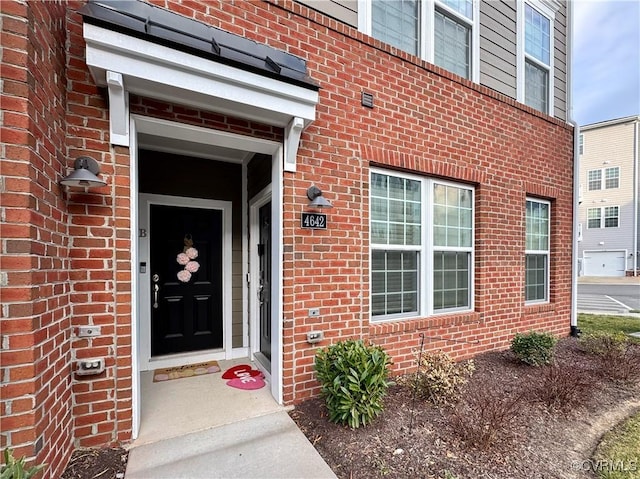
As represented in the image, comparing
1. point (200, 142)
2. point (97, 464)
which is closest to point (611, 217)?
point (200, 142)

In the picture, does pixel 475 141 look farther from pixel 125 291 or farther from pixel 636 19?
pixel 636 19

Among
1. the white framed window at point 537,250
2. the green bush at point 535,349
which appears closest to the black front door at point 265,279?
the green bush at point 535,349

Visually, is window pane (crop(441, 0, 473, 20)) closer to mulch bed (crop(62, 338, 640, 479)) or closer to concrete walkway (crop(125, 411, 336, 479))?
mulch bed (crop(62, 338, 640, 479))

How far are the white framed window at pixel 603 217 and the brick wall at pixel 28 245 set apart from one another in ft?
99.2

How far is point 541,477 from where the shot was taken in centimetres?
215

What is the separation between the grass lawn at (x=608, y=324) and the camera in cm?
640

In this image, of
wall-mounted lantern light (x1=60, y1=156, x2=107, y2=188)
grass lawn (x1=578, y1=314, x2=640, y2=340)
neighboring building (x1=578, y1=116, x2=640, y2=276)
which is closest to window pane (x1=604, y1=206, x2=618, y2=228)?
neighboring building (x1=578, y1=116, x2=640, y2=276)

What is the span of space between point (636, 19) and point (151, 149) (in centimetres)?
1074

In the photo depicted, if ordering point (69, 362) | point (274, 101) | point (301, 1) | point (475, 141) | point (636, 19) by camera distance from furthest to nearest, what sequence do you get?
point (636, 19)
point (475, 141)
point (301, 1)
point (274, 101)
point (69, 362)

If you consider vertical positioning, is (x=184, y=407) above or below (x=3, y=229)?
below

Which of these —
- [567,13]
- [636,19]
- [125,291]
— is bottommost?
[125,291]

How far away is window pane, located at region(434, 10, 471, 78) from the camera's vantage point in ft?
14.0

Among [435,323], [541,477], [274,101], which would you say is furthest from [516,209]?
[274,101]

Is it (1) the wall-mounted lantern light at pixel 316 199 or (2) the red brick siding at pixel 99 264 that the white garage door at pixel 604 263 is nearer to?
(1) the wall-mounted lantern light at pixel 316 199
